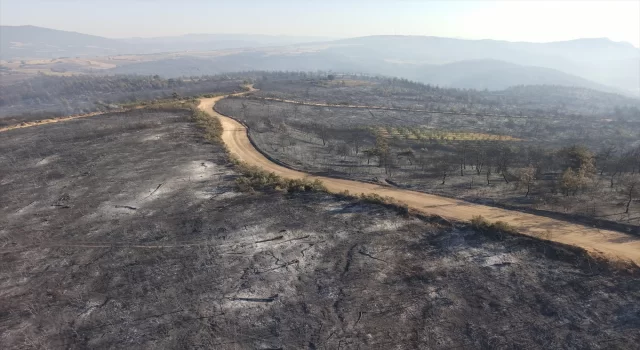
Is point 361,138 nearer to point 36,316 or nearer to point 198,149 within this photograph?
point 198,149

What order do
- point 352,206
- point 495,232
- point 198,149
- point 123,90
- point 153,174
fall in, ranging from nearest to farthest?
point 495,232 → point 352,206 → point 153,174 → point 198,149 → point 123,90

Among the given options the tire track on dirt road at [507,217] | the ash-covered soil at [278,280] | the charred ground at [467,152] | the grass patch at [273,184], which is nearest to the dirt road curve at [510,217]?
the tire track on dirt road at [507,217]

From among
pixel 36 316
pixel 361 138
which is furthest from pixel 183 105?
pixel 36 316

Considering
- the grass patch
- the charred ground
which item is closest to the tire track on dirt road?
the charred ground

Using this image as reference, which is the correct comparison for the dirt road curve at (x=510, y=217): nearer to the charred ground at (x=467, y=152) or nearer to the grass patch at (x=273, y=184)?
the charred ground at (x=467, y=152)

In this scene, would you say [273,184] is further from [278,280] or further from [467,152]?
[467,152]

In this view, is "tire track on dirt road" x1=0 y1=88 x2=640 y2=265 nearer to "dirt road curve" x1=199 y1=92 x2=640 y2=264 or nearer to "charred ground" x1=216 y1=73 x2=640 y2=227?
"dirt road curve" x1=199 y1=92 x2=640 y2=264

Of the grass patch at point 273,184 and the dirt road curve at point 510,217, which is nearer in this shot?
the dirt road curve at point 510,217
